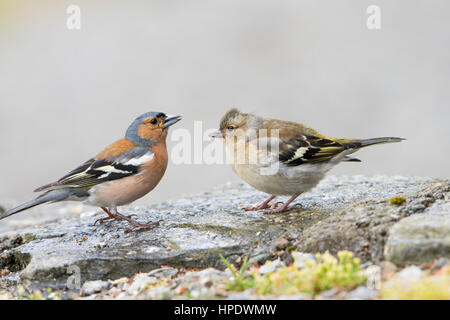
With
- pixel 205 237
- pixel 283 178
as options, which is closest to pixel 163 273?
pixel 205 237

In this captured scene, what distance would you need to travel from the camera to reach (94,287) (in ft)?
15.5

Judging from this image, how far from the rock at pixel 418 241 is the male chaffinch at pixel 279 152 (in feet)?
6.40

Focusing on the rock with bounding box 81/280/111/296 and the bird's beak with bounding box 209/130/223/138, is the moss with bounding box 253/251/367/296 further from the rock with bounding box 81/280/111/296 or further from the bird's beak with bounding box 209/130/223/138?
the bird's beak with bounding box 209/130/223/138

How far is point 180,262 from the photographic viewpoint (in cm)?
502

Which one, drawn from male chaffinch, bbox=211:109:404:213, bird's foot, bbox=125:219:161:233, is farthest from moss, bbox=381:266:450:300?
bird's foot, bbox=125:219:161:233

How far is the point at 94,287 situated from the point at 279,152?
7.90 feet

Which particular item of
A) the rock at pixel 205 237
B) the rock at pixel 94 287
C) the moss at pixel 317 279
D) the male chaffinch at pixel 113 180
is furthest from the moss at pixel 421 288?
the male chaffinch at pixel 113 180

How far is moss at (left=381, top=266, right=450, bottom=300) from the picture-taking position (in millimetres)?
3234

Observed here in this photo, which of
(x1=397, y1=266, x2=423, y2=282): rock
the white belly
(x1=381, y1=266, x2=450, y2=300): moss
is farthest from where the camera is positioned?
the white belly

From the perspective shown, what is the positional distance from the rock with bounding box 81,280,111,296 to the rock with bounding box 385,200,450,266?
231cm

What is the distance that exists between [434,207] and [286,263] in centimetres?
129

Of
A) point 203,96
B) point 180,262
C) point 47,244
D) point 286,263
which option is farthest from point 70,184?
point 203,96

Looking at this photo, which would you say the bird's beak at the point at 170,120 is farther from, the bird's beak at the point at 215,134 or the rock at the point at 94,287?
the rock at the point at 94,287
